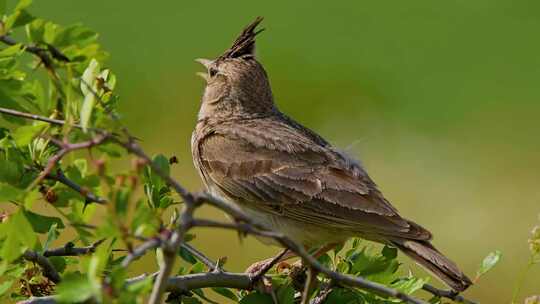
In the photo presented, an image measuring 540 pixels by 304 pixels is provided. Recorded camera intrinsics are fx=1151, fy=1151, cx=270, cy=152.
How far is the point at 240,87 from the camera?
5.25 meters

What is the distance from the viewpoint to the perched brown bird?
158 inches

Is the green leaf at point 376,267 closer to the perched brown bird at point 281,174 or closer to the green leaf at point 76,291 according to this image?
the perched brown bird at point 281,174

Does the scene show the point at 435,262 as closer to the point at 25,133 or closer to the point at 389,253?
the point at 389,253

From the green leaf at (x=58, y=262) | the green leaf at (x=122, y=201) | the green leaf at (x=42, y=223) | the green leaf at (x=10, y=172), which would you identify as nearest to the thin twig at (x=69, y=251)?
the green leaf at (x=58, y=262)

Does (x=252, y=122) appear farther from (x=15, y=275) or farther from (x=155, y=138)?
(x=155, y=138)

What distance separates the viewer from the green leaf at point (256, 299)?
3.03m

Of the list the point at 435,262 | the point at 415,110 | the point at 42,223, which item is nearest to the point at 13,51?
the point at 42,223

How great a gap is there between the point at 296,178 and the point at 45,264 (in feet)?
5.54

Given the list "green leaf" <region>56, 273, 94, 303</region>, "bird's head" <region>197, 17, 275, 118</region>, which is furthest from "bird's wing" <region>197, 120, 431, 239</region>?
"green leaf" <region>56, 273, 94, 303</region>

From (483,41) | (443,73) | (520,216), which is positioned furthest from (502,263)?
(483,41)

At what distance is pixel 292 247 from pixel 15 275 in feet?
3.15

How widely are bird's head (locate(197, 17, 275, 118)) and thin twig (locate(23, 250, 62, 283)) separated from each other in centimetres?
234

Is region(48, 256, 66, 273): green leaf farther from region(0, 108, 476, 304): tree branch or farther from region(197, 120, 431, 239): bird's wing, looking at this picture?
region(197, 120, 431, 239): bird's wing

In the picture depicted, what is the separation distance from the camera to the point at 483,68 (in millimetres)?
12953
